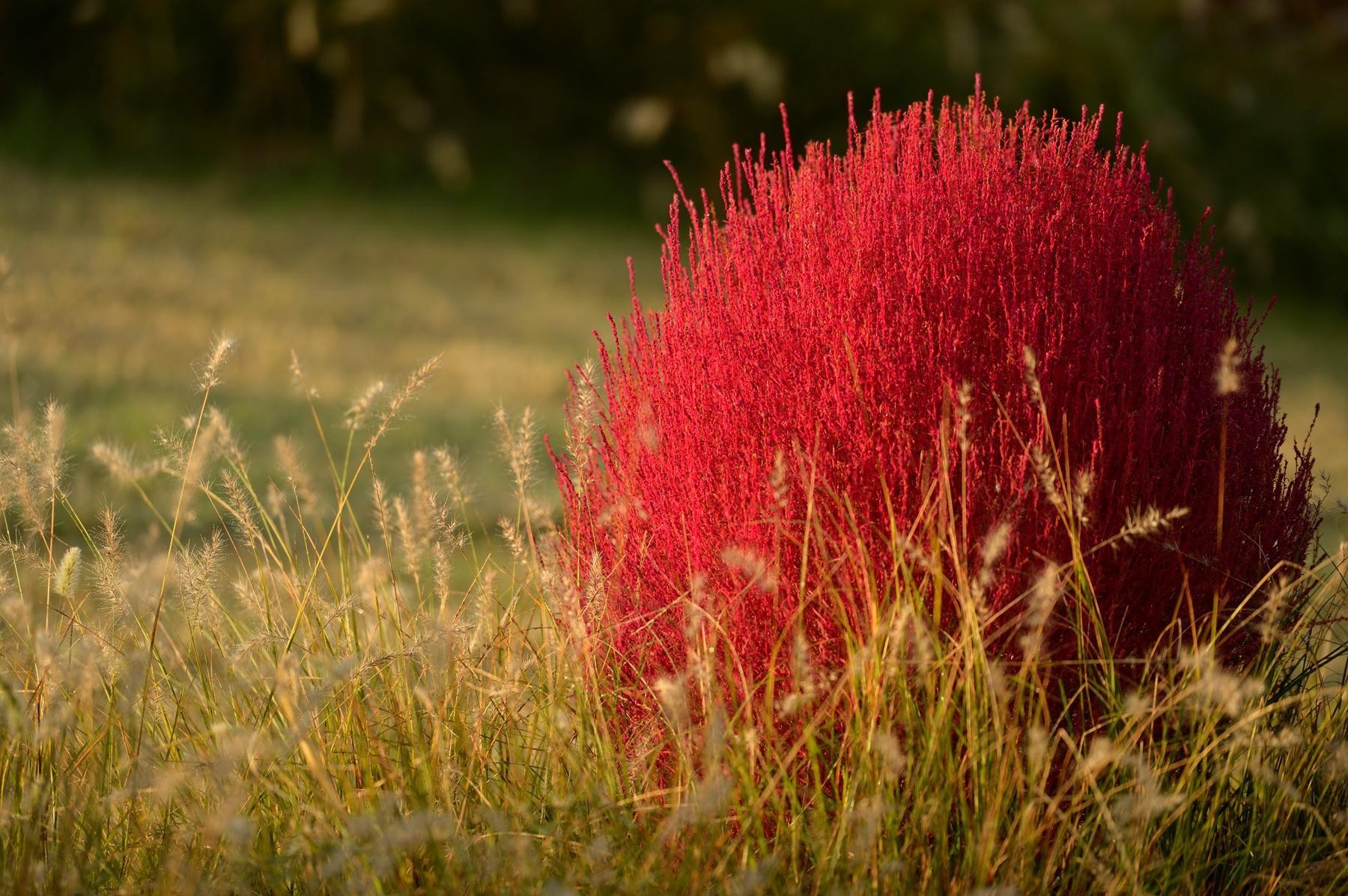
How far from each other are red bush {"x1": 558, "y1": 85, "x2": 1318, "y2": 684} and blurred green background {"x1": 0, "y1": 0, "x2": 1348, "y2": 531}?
7.25 meters

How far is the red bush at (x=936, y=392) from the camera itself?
2234 mm

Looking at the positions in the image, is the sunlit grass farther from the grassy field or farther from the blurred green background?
the blurred green background

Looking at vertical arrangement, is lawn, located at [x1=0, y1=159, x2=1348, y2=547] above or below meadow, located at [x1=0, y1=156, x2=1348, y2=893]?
below

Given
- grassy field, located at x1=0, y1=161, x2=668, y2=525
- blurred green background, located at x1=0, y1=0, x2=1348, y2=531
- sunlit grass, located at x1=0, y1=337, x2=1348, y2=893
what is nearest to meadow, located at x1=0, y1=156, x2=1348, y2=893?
sunlit grass, located at x1=0, y1=337, x2=1348, y2=893

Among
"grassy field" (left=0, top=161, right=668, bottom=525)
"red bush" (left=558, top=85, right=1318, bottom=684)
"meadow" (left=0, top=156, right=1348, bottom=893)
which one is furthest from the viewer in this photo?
"grassy field" (left=0, top=161, right=668, bottom=525)

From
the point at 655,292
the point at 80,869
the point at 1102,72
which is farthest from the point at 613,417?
the point at 1102,72

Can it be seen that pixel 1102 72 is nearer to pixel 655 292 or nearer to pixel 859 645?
pixel 655 292

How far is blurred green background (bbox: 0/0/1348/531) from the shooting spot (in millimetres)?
10750

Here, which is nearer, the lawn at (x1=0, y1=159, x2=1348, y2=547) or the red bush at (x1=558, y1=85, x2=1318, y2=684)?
the red bush at (x1=558, y1=85, x2=1318, y2=684)

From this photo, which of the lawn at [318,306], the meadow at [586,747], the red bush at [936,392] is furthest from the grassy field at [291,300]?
the red bush at [936,392]

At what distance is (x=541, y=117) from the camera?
1323cm

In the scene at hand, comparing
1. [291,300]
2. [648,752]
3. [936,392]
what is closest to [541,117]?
[291,300]

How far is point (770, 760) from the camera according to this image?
88.4 inches

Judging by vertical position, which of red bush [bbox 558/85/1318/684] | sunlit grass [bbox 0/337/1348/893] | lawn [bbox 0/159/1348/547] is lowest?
lawn [bbox 0/159/1348/547]
